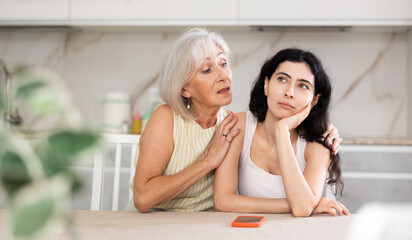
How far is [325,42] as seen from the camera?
9.82 ft

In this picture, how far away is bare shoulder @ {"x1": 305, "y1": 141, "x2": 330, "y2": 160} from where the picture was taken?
1413mm

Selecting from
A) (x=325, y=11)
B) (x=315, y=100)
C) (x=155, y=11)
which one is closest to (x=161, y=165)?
(x=315, y=100)

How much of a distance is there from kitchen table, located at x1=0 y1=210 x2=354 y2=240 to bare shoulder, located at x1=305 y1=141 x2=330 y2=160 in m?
0.35

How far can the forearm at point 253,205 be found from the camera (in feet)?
4.12

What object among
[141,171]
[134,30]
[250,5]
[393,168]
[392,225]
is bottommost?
[393,168]

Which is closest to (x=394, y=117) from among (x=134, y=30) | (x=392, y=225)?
(x=134, y=30)

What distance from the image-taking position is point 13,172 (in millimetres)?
225

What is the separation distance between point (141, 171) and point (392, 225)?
3.59ft

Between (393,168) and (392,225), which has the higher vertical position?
(392,225)

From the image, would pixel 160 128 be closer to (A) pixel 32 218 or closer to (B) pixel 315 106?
(B) pixel 315 106

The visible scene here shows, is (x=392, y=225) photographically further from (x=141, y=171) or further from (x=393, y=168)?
(x=393, y=168)

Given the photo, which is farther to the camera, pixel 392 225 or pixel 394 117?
pixel 394 117

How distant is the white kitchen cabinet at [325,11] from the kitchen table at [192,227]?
1836mm

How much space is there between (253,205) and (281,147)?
0.21 m
